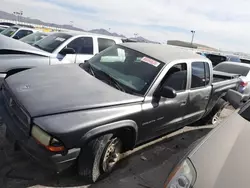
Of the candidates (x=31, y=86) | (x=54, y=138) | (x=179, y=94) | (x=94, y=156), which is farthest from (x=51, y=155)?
(x=179, y=94)

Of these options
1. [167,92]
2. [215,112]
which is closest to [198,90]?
[167,92]

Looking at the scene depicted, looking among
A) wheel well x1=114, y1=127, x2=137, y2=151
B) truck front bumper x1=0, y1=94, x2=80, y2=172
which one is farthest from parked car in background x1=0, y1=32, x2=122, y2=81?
wheel well x1=114, y1=127, x2=137, y2=151

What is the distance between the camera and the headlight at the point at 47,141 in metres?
2.64

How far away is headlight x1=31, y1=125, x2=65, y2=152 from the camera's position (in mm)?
2641

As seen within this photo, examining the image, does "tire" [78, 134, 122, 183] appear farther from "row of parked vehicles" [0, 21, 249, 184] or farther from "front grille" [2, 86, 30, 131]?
"front grille" [2, 86, 30, 131]

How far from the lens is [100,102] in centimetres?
312

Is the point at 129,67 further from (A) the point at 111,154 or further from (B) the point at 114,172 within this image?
(B) the point at 114,172

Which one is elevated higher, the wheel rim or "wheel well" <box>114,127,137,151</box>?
"wheel well" <box>114,127,137,151</box>

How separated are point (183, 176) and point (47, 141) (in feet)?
4.62

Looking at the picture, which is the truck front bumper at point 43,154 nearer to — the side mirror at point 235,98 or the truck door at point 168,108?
the truck door at point 168,108

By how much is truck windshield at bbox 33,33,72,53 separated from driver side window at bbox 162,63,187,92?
12.0ft

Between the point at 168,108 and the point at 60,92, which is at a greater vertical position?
the point at 60,92

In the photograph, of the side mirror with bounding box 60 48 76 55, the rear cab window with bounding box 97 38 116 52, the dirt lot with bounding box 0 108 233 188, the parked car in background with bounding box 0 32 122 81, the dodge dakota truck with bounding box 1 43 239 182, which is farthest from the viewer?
the rear cab window with bounding box 97 38 116 52

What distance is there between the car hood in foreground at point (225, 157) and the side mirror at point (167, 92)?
109 cm
